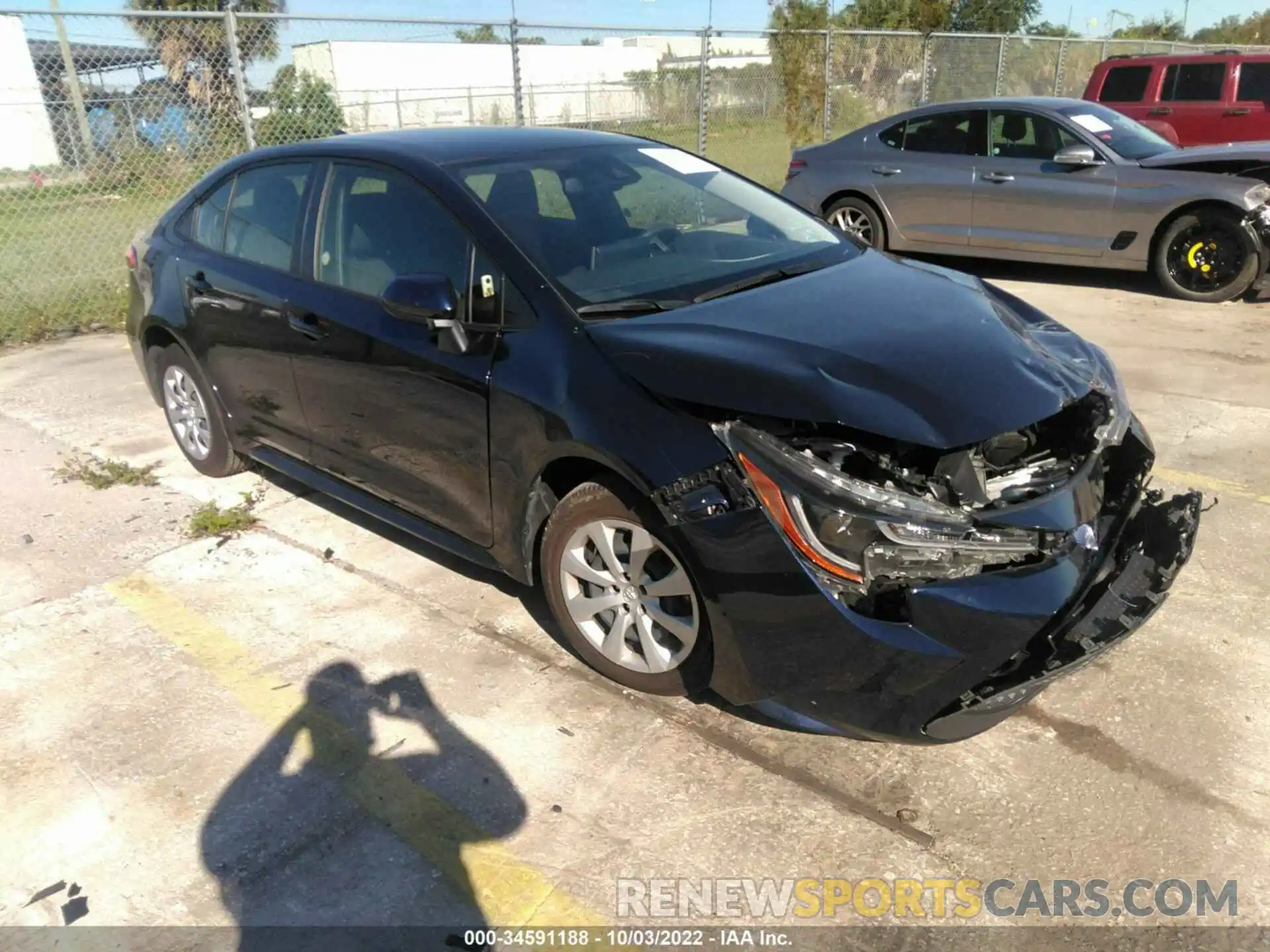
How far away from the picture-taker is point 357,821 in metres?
2.68

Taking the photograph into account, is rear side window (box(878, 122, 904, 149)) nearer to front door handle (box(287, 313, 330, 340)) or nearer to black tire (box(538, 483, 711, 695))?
front door handle (box(287, 313, 330, 340))

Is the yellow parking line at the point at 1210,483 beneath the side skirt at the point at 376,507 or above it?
beneath

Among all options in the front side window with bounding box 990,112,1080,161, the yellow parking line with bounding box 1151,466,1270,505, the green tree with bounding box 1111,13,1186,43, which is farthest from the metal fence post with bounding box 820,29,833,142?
the green tree with bounding box 1111,13,1186,43

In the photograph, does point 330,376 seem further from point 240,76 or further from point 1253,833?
point 240,76

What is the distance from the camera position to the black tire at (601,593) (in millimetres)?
2773

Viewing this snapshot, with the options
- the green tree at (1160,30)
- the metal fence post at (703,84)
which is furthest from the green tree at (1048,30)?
the metal fence post at (703,84)

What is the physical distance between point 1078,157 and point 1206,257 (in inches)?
A: 51.0

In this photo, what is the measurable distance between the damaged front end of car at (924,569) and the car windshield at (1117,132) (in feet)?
22.1

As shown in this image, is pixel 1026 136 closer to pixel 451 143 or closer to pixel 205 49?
pixel 451 143

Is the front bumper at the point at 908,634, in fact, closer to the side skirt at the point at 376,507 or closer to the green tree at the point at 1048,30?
the side skirt at the point at 376,507

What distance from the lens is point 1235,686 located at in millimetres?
3082

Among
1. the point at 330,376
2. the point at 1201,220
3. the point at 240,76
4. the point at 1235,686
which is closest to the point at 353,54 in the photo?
the point at 240,76

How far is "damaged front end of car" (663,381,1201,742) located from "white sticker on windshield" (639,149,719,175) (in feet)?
6.23

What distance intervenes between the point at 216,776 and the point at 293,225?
2224mm
